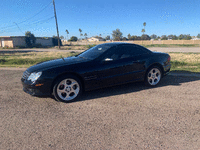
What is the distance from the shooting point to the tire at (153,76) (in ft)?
16.5

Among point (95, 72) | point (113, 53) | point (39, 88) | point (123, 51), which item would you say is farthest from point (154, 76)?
point (39, 88)

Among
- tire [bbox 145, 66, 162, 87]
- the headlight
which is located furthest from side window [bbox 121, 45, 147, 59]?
the headlight

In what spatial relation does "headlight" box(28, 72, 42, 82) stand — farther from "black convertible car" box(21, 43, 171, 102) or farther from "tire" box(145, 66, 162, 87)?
"tire" box(145, 66, 162, 87)

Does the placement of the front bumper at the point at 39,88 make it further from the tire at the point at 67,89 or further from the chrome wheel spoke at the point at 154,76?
the chrome wheel spoke at the point at 154,76

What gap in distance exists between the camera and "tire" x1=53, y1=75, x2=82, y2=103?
3.87 m

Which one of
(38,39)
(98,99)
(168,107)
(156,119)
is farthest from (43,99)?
(38,39)

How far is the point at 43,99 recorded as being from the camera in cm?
416

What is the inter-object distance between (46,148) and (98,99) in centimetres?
204

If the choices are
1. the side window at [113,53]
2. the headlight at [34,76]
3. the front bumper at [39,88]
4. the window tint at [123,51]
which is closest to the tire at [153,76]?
the window tint at [123,51]

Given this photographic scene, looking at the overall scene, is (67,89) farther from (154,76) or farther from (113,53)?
(154,76)

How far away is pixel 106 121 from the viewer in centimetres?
302

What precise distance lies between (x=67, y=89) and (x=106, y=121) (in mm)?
1465

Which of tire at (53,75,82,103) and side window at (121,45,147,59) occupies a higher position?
side window at (121,45,147,59)

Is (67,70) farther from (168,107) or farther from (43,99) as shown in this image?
(168,107)
